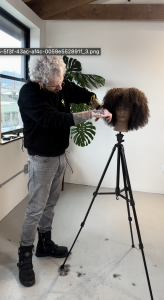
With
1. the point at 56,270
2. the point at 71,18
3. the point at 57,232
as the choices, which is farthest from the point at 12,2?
the point at 56,270

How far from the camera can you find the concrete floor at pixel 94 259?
1.54 m

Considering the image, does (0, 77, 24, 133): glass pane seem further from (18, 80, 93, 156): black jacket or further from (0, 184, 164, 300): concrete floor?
(18, 80, 93, 156): black jacket

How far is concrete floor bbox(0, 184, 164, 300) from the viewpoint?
154cm

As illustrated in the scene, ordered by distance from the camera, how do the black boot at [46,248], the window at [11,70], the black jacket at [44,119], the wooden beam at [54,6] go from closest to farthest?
the black jacket at [44,119], the black boot at [46,248], the window at [11,70], the wooden beam at [54,6]

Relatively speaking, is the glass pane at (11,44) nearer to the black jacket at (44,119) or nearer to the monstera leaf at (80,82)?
the monstera leaf at (80,82)

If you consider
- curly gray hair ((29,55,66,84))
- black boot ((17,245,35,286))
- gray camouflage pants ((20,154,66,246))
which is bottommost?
black boot ((17,245,35,286))

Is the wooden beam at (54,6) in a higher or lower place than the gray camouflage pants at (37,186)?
higher

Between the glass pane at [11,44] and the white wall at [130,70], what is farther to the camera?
the white wall at [130,70]

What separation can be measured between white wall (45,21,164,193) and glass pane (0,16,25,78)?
1.51 ft

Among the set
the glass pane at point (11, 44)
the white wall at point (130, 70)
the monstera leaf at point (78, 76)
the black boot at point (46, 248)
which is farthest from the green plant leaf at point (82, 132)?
the black boot at point (46, 248)

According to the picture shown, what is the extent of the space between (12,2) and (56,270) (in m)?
2.41

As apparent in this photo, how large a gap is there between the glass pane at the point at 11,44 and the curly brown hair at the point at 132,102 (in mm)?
1432

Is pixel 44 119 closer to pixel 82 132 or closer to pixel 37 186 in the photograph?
pixel 37 186

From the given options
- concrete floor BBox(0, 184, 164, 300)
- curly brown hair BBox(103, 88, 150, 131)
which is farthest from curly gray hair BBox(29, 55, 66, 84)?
concrete floor BBox(0, 184, 164, 300)
